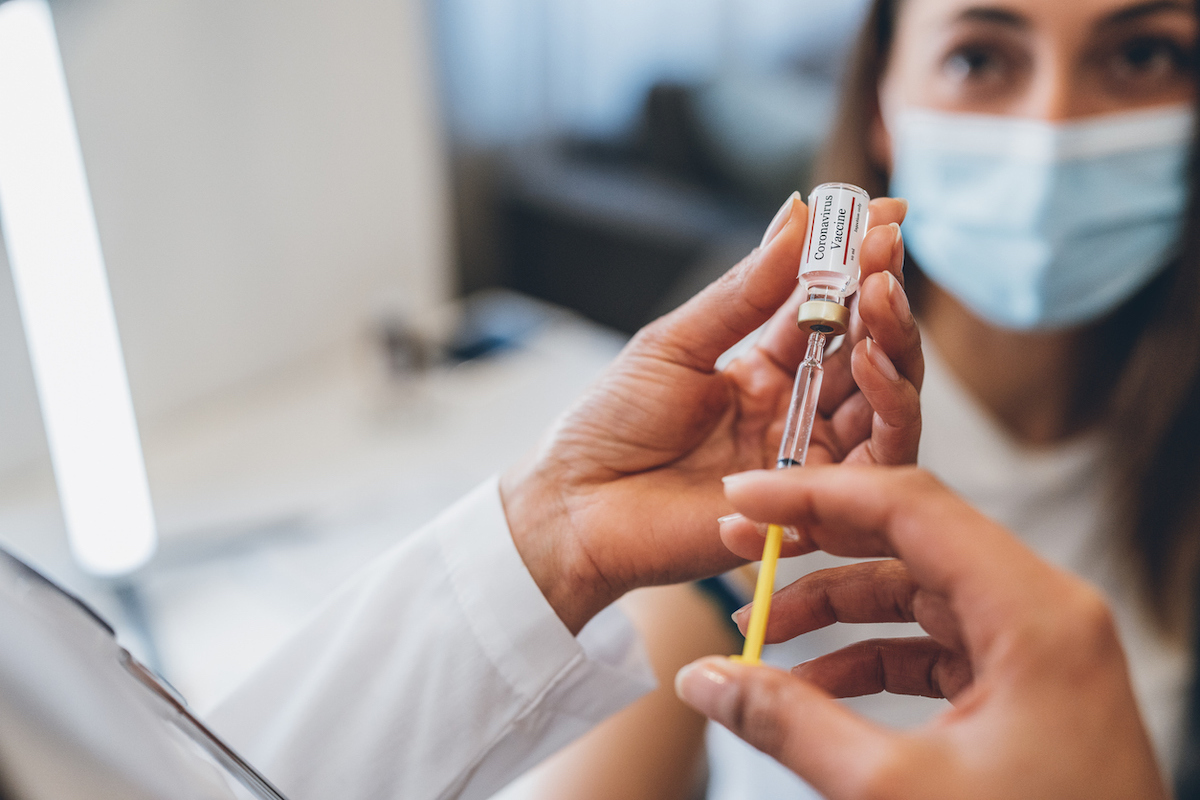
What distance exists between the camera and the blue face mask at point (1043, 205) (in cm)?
75

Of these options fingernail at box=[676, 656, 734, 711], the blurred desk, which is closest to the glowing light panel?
the blurred desk

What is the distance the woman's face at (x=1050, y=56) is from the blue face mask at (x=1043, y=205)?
18mm

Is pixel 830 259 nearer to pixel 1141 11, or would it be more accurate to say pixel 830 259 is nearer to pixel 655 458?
pixel 655 458

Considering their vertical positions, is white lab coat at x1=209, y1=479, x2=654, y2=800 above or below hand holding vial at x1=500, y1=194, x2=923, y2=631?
below

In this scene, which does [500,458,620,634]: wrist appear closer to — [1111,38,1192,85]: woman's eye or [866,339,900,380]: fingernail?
[866,339,900,380]: fingernail

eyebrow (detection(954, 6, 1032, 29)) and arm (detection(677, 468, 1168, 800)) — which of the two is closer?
arm (detection(677, 468, 1168, 800))

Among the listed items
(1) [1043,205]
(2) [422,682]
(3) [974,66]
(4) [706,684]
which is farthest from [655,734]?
(3) [974,66]

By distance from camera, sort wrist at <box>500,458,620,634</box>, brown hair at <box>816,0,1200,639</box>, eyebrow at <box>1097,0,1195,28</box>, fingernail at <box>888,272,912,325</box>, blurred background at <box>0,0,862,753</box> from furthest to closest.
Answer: blurred background at <box>0,0,862,753</box> < brown hair at <box>816,0,1200,639</box> < eyebrow at <box>1097,0,1195,28</box> < wrist at <box>500,458,620,634</box> < fingernail at <box>888,272,912,325</box>

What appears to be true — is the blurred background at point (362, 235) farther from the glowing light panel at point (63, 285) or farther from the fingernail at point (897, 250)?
the fingernail at point (897, 250)

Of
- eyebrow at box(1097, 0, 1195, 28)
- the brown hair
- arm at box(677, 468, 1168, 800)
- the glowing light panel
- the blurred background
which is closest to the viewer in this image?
arm at box(677, 468, 1168, 800)

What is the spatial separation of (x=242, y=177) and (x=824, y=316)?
1319 mm

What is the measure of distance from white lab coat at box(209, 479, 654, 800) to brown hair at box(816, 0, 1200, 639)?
64cm

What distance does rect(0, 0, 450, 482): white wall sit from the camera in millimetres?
1218

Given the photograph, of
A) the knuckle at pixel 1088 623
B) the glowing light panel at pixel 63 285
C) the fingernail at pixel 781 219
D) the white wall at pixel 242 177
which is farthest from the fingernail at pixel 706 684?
the white wall at pixel 242 177
